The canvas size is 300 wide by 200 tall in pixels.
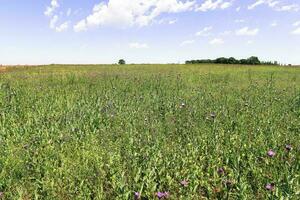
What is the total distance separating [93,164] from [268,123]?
3059 millimetres

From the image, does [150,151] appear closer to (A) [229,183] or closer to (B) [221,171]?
(B) [221,171]

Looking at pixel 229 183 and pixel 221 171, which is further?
pixel 221 171

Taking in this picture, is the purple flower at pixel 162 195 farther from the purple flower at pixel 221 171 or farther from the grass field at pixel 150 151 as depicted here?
the purple flower at pixel 221 171

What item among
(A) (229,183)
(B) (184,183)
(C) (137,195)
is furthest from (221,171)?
(C) (137,195)

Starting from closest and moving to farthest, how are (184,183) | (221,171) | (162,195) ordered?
(162,195)
(184,183)
(221,171)

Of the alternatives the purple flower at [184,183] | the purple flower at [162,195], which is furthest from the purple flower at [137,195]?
the purple flower at [184,183]

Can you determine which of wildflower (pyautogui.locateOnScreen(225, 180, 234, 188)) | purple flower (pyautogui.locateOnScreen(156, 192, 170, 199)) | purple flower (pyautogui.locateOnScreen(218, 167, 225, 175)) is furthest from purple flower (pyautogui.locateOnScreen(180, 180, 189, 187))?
purple flower (pyautogui.locateOnScreen(218, 167, 225, 175))

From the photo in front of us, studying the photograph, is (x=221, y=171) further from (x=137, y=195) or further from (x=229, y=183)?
(x=137, y=195)

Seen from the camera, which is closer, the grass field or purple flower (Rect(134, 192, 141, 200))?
purple flower (Rect(134, 192, 141, 200))

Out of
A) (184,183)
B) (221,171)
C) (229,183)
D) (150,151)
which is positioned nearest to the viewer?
(184,183)

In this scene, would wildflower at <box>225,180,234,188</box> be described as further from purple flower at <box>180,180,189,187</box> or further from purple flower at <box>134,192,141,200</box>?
purple flower at <box>134,192,141,200</box>

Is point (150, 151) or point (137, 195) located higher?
point (150, 151)

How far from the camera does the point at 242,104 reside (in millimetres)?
7789

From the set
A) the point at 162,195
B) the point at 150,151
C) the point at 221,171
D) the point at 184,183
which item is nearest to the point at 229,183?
the point at 221,171
